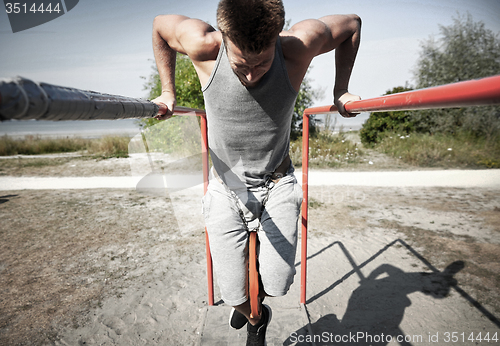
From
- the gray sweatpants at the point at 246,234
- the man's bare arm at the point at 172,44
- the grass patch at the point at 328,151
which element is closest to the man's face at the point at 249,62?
the man's bare arm at the point at 172,44

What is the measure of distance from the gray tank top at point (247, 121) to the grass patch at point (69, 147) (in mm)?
7893

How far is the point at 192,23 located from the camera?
1.31 meters

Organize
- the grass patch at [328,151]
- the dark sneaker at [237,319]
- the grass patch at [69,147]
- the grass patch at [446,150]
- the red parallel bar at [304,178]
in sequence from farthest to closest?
the grass patch at [69,147]
the grass patch at [328,151]
the grass patch at [446,150]
the red parallel bar at [304,178]
the dark sneaker at [237,319]

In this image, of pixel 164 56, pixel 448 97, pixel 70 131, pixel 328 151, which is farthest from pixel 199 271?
pixel 70 131

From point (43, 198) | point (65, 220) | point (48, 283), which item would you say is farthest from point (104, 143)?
point (48, 283)

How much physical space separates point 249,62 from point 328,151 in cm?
714

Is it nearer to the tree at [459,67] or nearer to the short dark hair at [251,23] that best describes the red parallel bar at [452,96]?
the short dark hair at [251,23]

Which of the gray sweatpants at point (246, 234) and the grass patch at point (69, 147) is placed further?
the grass patch at point (69, 147)

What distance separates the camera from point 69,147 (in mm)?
10109

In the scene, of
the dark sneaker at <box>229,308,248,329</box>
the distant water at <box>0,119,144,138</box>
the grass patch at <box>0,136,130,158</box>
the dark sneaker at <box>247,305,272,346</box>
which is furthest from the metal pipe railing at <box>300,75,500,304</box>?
Result: the grass patch at <box>0,136,130,158</box>

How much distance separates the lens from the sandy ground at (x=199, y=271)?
78.9 inches

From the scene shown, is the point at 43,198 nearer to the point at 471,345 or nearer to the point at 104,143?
the point at 104,143

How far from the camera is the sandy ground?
2004 mm

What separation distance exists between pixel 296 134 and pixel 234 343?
7.73m
